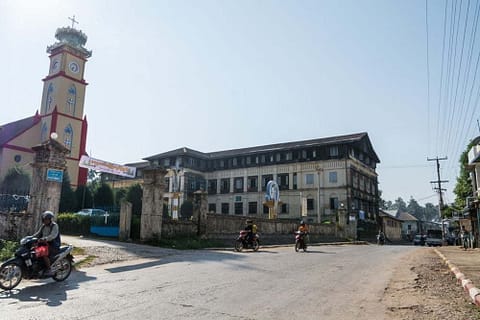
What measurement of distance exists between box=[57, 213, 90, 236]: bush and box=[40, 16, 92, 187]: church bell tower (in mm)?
23603

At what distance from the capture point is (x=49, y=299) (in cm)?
621

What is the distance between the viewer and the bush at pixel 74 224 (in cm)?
2067

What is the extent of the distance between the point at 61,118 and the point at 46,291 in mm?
42122

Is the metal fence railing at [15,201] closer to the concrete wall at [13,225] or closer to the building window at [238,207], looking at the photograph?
the concrete wall at [13,225]

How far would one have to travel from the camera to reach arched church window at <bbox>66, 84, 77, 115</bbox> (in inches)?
1789

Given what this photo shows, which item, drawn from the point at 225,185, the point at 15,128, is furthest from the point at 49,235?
the point at 225,185

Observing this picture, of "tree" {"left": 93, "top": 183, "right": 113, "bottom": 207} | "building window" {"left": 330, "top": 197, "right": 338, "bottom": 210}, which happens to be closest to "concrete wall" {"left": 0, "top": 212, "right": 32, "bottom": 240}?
"tree" {"left": 93, "top": 183, "right": 113, "bottom": 207}

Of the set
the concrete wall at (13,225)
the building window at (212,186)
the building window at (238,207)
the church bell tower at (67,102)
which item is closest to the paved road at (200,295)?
the concrete wall at (13,225)

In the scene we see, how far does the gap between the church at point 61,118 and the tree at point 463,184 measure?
41701mm

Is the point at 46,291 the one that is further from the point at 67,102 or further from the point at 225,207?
the point at 225,207

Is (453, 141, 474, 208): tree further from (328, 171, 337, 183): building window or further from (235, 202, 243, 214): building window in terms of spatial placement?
(235, 202, 243, 214): building window

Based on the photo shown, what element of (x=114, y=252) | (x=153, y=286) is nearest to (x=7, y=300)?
(x=153, y=286)

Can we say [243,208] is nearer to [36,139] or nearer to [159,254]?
[36,139]

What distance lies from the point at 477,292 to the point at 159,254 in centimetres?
1033
